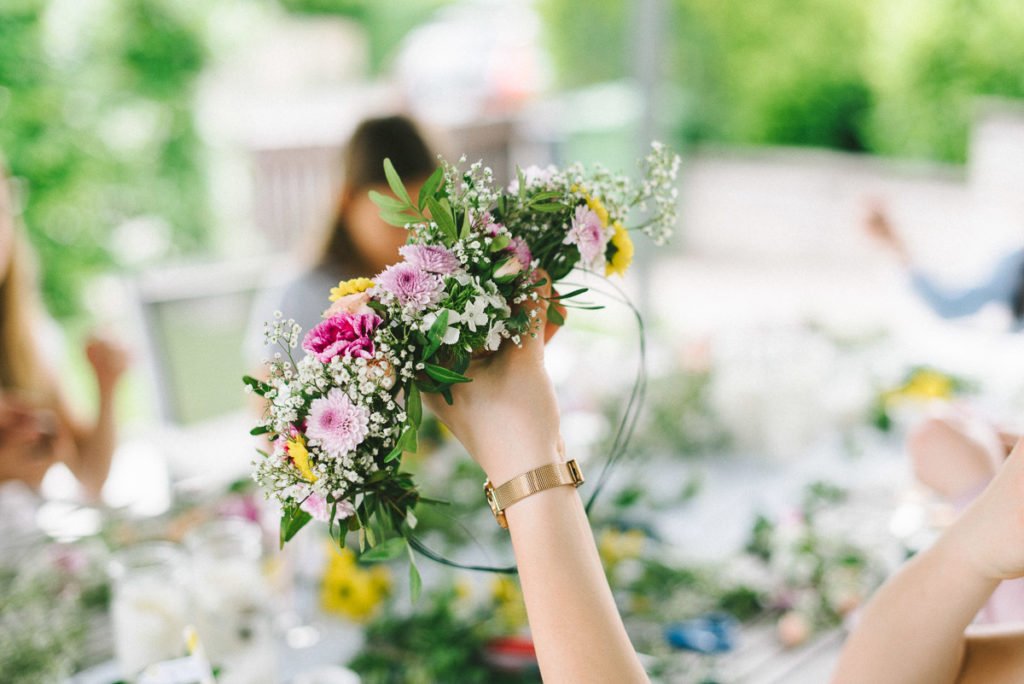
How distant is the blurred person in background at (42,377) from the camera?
6.01 ft

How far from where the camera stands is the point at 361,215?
81.7 inches

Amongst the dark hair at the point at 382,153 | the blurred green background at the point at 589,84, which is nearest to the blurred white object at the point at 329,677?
the dark hair at the point at 382,153

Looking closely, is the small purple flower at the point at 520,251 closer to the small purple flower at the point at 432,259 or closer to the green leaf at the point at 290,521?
the small purple flower at the point at 432,259

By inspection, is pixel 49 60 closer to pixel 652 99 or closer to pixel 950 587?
pixel 652 99

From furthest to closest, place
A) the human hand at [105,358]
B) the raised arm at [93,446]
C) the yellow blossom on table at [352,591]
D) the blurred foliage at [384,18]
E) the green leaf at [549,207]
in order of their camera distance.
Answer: the blurred foliage at [384,18] < the raised arm at [93,446] < the human hand at [105,358] < the yellow blossom on table at [352,591] < the green leaf at [549,207]

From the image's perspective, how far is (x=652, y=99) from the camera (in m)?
4.00

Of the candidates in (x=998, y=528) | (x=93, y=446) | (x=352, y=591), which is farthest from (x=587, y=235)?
(x=93, y=446)

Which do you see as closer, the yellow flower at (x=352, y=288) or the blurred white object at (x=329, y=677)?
the yellow flower at (x=352, y=288)

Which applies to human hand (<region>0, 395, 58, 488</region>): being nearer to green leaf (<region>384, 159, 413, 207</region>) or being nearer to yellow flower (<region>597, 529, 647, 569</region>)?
yellow flower (<region>597, 529, 647, 569</region>)

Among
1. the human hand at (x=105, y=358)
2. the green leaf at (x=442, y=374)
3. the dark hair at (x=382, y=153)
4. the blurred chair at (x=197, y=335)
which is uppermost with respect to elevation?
the dark hair at (x=382, y=153)

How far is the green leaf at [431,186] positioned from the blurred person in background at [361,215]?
1.29 m

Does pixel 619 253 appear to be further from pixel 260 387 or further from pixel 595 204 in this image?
pixel 260 387

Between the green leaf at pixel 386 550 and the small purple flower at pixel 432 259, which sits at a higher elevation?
the small purple flower at pixel 432 259

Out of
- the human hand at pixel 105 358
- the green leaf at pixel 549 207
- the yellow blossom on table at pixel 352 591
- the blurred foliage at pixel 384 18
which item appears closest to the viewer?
the green leaf at pixel 549 207
